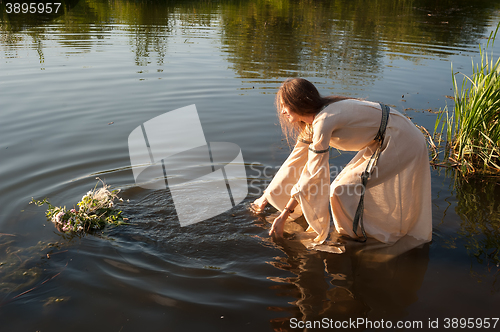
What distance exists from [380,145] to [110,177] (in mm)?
3474

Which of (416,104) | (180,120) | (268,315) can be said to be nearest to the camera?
(268,315)

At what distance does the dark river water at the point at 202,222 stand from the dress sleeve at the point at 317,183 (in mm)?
388

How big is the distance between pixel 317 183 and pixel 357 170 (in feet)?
1.58

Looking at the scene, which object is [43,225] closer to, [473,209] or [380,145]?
[380,145]

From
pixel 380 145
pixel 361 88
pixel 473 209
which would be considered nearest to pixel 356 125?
pixel 380 145

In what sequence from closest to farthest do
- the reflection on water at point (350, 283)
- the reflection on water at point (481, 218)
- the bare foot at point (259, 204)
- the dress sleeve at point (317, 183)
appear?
the reflection on water at point (350, 283)
the dress sleeve at point (317, 183)
the reflection on water at point (481, 218)
the bare foot at point (259, 204)

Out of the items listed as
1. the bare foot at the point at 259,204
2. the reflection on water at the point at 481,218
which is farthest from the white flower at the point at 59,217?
the reflection on water at the point at 481,218

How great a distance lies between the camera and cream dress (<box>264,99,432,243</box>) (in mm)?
3395

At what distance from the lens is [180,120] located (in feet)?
24.2

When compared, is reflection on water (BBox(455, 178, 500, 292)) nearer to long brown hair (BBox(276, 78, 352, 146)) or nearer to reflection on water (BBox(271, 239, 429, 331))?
reflection on water (BBox(271, 239, 429, 331))

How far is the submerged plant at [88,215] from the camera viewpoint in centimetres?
400

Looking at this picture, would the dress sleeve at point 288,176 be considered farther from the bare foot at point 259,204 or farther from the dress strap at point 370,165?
the dress strap at point 370,165

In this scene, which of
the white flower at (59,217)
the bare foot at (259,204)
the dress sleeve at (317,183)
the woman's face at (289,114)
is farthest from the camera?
the bare foot at (259,204)

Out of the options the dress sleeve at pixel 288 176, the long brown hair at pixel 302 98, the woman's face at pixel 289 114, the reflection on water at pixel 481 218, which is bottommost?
the reflection on water at pixel 481 218
